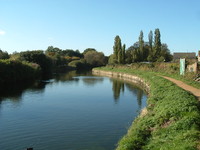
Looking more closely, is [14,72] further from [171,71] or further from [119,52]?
[119,52]

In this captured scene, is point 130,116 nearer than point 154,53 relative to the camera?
Yes

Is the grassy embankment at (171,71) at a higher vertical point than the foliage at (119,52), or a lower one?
lower

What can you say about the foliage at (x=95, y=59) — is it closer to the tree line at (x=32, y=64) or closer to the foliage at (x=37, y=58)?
the tree line at (x=32, y=64)

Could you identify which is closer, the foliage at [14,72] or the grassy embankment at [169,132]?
the grassy embankment at [169,132]

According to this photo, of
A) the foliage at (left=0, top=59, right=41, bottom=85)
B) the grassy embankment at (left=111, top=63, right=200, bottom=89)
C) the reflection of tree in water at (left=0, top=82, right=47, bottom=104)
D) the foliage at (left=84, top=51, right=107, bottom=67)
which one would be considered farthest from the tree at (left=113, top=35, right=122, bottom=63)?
the reflection of tree in water at (left=0, top=82, right=47, bottom=104)

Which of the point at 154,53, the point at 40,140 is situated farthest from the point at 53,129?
the point at 154,53

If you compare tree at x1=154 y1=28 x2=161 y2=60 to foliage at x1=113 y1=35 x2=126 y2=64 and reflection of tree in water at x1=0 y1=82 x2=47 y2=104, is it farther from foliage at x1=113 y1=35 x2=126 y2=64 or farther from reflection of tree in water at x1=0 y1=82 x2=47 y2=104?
reflection of tree in water at x1=0 y1=82 x2=47 y2=104

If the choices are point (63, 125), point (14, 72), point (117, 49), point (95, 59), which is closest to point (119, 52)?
point (117, 49)

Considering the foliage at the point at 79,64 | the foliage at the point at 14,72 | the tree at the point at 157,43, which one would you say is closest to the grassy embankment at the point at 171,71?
the tree at the point at 157,43

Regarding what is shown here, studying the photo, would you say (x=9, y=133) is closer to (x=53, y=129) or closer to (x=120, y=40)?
(x=53, y=129)

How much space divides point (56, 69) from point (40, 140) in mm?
88580

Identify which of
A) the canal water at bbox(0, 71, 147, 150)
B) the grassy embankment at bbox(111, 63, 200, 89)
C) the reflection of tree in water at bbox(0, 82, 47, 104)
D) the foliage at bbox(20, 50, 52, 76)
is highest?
the foliage at bbox(20, 50, 52, 76)

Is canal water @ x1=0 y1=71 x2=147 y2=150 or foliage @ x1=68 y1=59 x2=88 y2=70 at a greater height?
foliage @ x1=68 y1=59 x2=88 y2=70

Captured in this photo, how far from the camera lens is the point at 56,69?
10019cm
